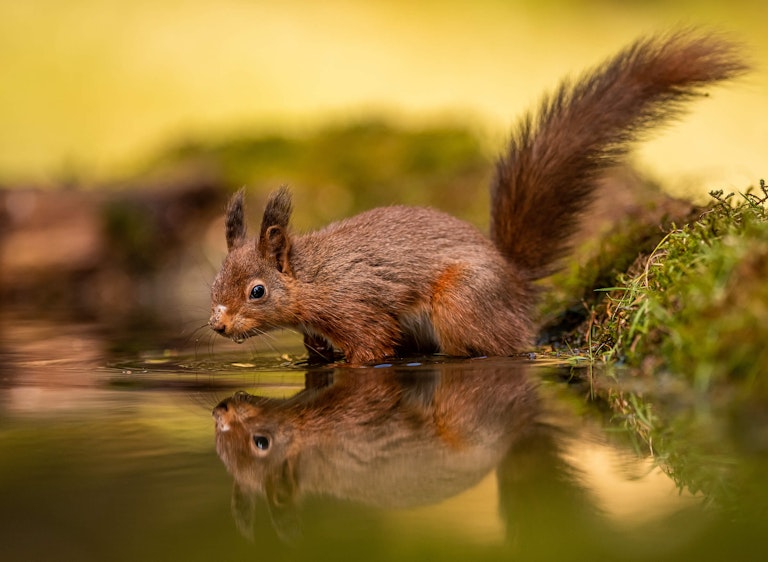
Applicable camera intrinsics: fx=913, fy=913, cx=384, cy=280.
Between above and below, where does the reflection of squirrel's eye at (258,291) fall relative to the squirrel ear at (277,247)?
below

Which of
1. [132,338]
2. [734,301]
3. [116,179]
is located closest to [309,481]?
[734,301]

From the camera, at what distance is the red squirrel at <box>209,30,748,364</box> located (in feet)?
19.2

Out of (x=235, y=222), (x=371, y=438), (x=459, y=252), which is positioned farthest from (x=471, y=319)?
(x=371, y=438)

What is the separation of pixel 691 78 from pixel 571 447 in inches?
130

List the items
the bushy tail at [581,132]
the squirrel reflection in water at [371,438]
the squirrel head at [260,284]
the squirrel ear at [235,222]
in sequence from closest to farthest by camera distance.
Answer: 1. the squirrel reflection in water at [371,438]
2. the bushy tail at [581,132]
3. the squirrel head at [260,284]
4. the squirrel ear at [235,222]

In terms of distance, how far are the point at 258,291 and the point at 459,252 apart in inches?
53.6

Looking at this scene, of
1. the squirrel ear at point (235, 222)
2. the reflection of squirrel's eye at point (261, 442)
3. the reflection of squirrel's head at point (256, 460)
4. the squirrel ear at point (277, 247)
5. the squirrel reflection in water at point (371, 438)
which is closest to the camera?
the reflection of squirrel's head at point (256, 460)

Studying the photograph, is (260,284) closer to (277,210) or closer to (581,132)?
(277,210)

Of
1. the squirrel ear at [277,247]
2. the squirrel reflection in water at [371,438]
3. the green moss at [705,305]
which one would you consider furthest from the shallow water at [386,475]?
the squirrel ear at [277,247]

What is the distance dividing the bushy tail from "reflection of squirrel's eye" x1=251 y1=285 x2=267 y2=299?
174cm

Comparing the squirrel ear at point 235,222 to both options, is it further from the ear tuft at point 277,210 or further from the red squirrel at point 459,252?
the ear tuft at point 277,210

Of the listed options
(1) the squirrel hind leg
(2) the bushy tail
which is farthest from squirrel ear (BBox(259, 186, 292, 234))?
(2) the bushy tail

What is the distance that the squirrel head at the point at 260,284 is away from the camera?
6.00 metres

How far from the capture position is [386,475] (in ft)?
9.25
